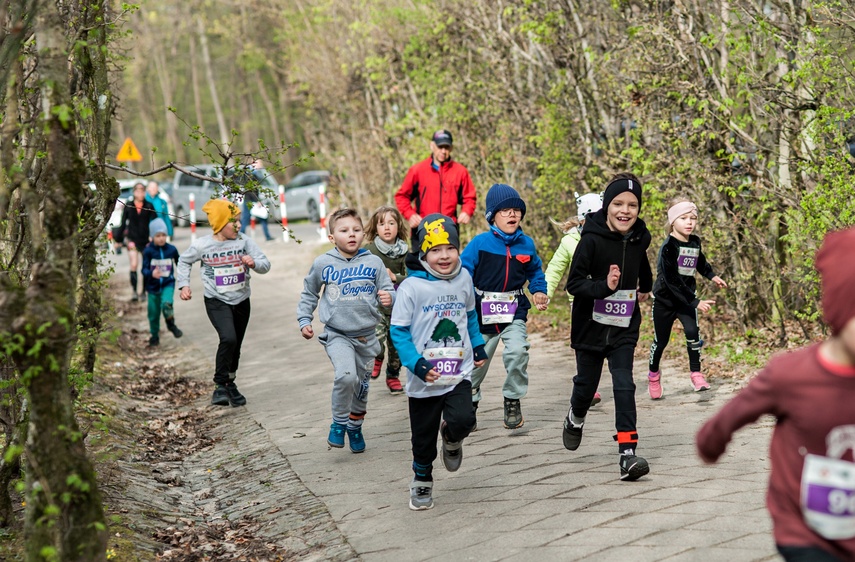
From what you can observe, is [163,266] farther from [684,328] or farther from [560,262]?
[684,328]

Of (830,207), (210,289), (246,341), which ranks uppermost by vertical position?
(830,207)

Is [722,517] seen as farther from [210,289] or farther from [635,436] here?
[210,289]

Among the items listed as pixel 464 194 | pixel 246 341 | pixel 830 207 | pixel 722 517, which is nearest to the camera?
pixel 722 517

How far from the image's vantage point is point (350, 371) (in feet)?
24.3

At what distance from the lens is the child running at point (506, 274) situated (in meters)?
7.58

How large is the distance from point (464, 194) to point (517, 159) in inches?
124

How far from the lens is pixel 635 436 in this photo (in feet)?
20.4

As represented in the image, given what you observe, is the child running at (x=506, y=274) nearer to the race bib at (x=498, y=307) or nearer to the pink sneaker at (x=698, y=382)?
the race bib at (x=498, y=307)

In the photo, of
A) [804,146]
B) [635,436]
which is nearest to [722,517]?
[635,436]

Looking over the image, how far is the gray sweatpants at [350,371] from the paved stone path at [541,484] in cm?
30

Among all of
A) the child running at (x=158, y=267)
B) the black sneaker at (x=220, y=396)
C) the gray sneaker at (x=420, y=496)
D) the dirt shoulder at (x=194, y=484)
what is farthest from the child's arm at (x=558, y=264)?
the child running at (x=158, y=267)

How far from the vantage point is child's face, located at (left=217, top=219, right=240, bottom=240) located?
9586mm

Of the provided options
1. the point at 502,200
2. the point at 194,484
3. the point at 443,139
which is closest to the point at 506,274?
the point at 502,200

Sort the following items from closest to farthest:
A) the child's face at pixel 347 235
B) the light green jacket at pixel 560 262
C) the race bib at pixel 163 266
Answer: the child's face at pixel 347 235, the light green jacket at pixel 560 262, the race bib at pixel 163 266
